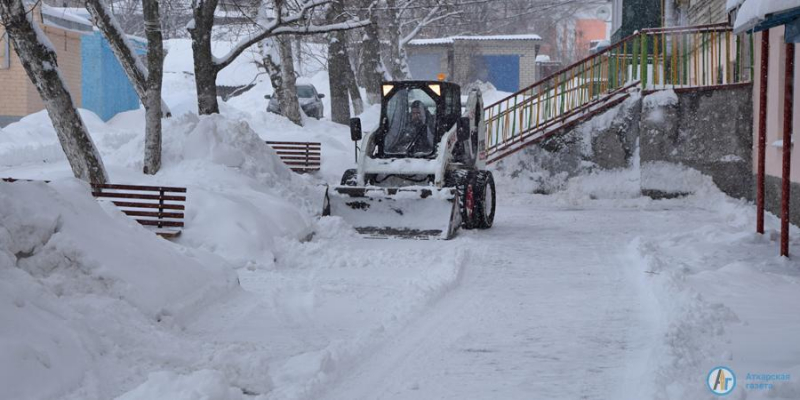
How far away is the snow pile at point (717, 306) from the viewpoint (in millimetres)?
6176

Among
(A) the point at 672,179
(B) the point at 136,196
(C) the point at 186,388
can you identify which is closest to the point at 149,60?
(B) the point at 136,196

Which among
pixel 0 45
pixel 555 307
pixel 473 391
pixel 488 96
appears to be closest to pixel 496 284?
pixel 555 307

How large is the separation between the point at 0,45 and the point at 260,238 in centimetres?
1960

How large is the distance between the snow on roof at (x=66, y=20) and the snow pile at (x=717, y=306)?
20.1 metres

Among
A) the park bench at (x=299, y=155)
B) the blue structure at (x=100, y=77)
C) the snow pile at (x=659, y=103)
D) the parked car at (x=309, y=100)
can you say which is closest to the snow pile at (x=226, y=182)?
the park bench at (x=299, y=155)

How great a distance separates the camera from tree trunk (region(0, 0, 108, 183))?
42.4ft

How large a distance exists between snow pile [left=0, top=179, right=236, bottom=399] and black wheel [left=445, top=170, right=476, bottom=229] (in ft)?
18.6

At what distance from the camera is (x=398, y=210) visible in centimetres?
1413

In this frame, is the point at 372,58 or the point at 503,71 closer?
the point at 372,58

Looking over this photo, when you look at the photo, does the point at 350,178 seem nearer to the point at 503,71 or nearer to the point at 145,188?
the point at 145,188

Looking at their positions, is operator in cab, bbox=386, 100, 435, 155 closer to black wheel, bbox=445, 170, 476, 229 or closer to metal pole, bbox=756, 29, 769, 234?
black wheel, bbox=445, 170, 476, 229

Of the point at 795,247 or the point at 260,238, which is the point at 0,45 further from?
the point at 795,247

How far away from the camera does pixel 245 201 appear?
12992mm

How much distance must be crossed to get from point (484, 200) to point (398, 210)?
5.18 ft
